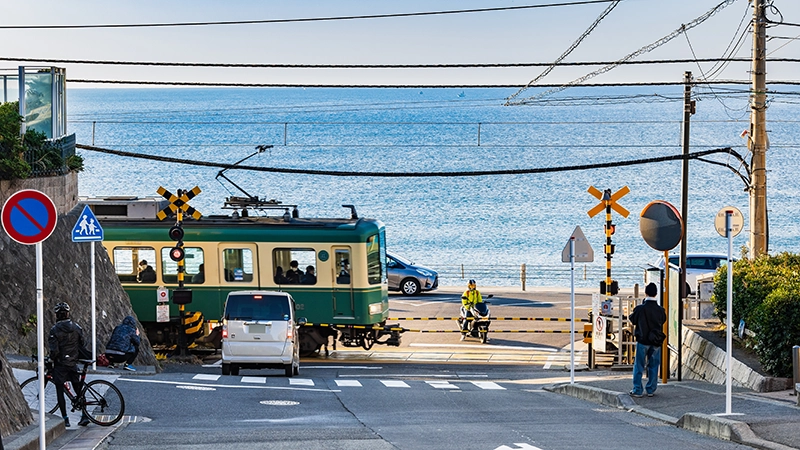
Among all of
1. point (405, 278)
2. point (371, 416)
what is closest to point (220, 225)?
point (405, 278)

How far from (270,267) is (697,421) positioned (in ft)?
50.0

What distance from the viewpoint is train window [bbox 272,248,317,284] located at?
27516 millimetres

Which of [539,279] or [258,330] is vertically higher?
[258,330]

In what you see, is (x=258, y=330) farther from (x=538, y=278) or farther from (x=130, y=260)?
(x=538, y=278)

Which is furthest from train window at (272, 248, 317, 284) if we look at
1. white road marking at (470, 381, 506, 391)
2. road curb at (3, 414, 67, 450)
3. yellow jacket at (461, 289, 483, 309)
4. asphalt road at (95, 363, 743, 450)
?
road curb at (3, 414, 67, 450)

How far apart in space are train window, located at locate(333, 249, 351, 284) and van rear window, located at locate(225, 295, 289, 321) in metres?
5.60

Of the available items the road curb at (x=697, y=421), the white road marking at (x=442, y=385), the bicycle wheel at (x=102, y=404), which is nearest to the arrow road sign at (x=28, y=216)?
the bicycle wheel at (x=102, y=404)

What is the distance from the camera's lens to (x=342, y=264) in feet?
89.9

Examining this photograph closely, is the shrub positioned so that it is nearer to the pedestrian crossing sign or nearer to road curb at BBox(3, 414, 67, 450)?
road curb at BBox(3, 414, 67, 450)

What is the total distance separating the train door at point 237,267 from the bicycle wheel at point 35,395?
431 inches

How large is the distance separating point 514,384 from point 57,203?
10.3 m

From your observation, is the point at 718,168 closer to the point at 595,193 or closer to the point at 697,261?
the point at 697,261

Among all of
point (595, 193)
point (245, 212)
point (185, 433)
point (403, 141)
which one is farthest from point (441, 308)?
point (403, 141)

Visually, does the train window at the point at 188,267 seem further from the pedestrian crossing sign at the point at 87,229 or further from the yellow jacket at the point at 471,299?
the pedestrian crossing sign at the point at 87,229
